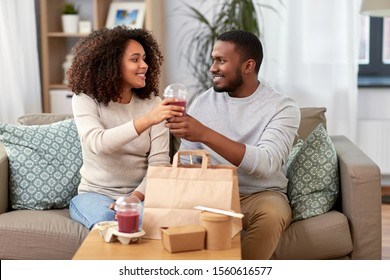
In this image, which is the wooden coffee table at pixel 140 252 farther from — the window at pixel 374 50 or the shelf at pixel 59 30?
the window at pixel 374 50

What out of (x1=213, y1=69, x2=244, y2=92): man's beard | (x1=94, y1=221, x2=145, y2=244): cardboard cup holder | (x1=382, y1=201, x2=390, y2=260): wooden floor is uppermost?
(x1=213, y1=69, x2=244, y2=92): man's beard

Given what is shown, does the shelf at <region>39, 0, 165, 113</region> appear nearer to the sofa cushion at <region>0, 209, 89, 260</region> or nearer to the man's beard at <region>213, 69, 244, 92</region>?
the man's beard at <region>213, 69, 244, 92</region>

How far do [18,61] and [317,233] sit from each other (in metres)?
2.50

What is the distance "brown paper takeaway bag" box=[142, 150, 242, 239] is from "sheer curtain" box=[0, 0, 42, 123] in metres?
2.52

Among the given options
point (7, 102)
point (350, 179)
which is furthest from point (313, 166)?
point (7, 102)

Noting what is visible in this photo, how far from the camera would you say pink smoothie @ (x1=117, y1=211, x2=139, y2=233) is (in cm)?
228

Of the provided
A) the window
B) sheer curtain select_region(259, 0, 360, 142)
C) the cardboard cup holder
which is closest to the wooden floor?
sheer curtain select_region(259, 0, 360, 142)

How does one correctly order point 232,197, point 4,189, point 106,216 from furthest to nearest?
point 4,189 < point 106,216 < point 232,197

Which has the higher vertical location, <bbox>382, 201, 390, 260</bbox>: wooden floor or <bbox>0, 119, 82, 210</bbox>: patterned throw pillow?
<bbox>0, 119, 82, 210</bbox>: patterned throw pillow

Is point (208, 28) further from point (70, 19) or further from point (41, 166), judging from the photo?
point (41, 166)

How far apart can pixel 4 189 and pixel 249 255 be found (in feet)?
3.48

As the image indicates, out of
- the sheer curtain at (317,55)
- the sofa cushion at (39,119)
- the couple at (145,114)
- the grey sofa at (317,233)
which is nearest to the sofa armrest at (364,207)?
the grey sofa at (317,233)

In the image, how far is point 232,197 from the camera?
7.65 feet
